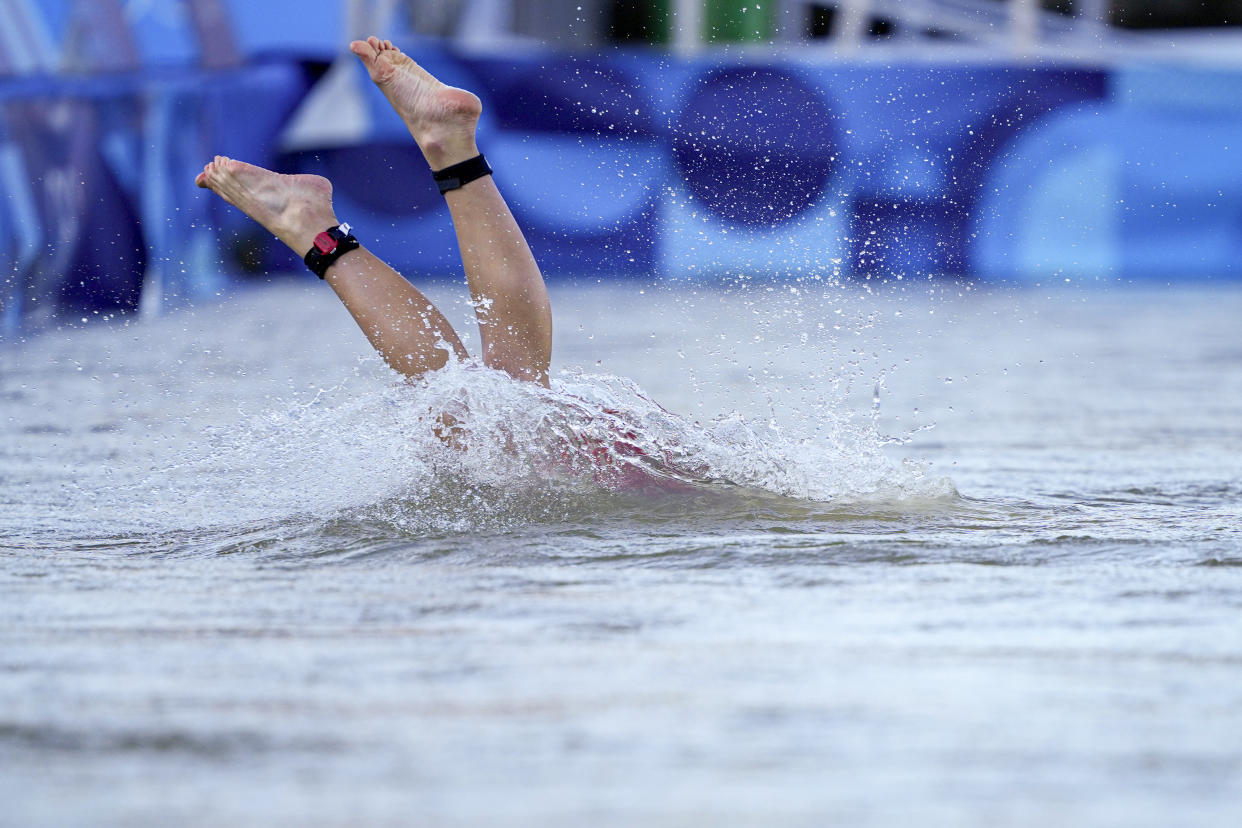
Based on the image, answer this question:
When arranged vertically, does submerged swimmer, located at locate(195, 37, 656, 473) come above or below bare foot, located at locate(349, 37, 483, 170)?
below

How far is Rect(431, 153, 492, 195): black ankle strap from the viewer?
94.2 inches

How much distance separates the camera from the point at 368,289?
2348 mm

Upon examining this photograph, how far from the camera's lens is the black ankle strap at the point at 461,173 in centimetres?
239

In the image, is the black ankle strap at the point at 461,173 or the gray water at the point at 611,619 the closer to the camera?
the gray water at the point at 611,619

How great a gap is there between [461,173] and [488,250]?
13 cm

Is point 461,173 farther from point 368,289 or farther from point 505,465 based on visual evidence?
point 505,465

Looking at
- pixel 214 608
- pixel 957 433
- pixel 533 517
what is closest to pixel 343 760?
pixel 214 608

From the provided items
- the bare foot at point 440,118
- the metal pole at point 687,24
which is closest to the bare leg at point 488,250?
the bare foot at point 440,118

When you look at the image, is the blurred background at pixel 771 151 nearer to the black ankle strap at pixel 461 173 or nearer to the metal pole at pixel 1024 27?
the metal pole at pixel 1024 27

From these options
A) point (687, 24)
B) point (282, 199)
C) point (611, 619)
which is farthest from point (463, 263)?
point (687, 24)

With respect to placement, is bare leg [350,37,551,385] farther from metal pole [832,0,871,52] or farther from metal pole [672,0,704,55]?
metal pole [832,0,871,52]

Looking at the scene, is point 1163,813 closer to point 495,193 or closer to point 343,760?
point 343,760

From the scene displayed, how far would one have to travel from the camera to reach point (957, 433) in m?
3.51

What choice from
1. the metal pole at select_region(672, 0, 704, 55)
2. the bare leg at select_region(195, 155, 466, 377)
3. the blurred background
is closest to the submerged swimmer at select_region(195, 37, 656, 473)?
the bare leg at select_region(195, 155, 466, 377)
